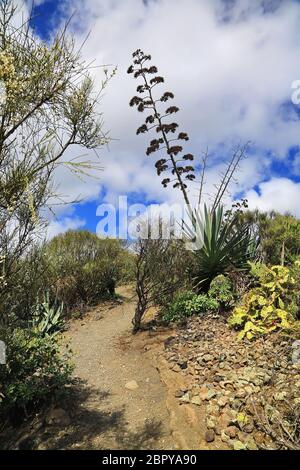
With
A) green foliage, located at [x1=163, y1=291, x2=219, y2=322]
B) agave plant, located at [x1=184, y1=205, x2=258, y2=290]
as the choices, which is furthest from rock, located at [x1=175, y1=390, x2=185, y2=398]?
agave plant, located at [x1=184, y1=205, x2=258, y2=290]

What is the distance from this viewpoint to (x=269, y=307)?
19.6ft

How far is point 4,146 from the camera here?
3650 mm

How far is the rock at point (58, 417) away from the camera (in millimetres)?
4133

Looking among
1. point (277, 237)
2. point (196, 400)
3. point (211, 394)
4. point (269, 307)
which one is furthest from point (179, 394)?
point (277, 237)

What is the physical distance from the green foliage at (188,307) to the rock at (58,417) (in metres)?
3.36

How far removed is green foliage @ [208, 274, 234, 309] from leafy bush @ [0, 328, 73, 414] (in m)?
3.35

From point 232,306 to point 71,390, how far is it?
3.46 meters

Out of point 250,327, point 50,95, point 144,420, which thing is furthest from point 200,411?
point 50,95

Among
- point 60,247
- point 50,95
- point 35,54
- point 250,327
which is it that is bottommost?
point 250,327

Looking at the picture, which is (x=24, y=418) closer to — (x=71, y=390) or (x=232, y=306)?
(x=71, y=390)

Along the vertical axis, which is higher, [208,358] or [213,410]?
[208,358]

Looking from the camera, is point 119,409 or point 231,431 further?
point 119,409

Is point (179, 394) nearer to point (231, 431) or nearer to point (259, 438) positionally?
point (231, 431)

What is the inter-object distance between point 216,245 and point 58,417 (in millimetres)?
5050
